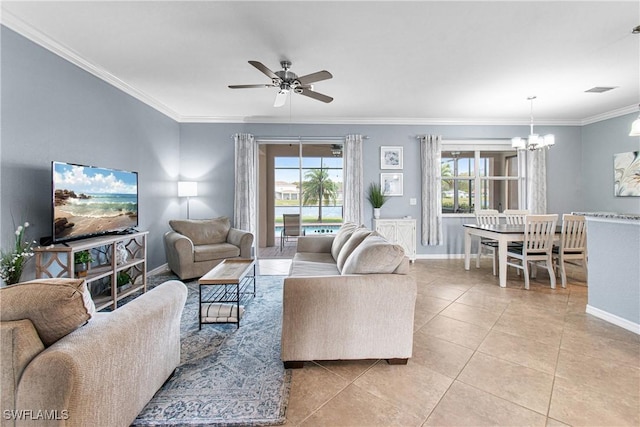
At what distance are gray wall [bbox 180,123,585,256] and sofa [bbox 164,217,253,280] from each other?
79 centimetres

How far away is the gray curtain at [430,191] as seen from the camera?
5246 mm

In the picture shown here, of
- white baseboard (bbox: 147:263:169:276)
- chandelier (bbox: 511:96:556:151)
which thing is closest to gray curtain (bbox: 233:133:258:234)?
white baseboard (bbox: 147:263:169:276)

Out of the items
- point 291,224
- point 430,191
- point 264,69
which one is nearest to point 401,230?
point 430,191

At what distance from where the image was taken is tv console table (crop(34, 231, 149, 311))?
233 cm

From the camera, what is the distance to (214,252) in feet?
12.9

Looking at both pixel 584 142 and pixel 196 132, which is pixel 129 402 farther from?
pixel 584 142

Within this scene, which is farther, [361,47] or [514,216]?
[514,216]

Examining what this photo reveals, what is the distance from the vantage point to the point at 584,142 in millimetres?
5414

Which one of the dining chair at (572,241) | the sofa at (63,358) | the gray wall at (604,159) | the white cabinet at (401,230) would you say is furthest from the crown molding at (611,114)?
the sofa at (63,358)

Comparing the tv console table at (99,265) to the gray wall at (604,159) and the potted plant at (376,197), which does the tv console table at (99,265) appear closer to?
the potted plant at (376,197)

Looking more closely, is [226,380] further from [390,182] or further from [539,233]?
[390,182]

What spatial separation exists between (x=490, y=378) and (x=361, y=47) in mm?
2956

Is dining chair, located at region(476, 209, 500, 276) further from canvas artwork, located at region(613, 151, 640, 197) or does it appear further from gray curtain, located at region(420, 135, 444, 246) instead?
canvas artwork, located at region(613, 151, 640, 197)

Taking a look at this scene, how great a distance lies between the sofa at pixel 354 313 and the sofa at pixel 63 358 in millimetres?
904
